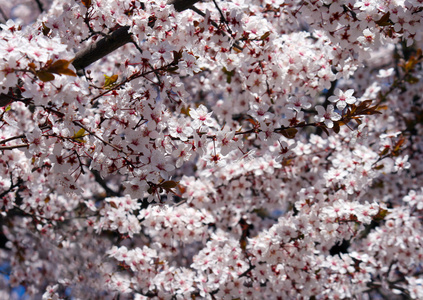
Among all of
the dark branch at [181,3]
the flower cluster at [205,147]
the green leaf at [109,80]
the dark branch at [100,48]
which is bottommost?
the flower cluster at [205,147]

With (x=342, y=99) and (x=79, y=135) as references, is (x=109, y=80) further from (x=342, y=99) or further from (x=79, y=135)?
(x=342, y=99)

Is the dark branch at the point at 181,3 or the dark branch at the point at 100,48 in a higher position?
the dark branch at the point at 181,3

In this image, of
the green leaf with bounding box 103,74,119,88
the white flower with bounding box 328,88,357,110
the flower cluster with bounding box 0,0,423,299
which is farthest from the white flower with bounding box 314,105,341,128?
the green leaf with bounding box 103,74,119,88

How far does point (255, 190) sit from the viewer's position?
4906 mm

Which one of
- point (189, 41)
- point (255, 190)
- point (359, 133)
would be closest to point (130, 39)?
point (189, 41)

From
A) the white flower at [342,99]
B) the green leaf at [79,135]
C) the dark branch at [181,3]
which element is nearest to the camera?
the green leaf at [79,135]

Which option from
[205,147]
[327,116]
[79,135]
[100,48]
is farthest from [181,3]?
[327,116]

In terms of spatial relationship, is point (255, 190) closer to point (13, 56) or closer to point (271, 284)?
point (271, 284)

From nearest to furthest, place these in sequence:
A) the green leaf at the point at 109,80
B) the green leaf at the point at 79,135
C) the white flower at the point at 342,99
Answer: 1. the green leaf at the point at 79,135
2. the white flower at the point at 342,99
3. the green leaf at the point at 109,80

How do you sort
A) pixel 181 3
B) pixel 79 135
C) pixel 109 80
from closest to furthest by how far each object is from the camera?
pixel 79 135 < pixel 109 80 < pixel 181 3

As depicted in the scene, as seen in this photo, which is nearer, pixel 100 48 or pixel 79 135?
pixel 79 135

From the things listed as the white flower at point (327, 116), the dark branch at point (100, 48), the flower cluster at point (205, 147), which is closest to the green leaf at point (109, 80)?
the flower cluster at point (205, 147)

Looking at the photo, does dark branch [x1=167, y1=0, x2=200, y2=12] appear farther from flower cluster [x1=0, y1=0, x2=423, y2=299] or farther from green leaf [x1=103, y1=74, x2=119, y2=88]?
green leaf [x1=103, y1=74, x2=119, y2=88]

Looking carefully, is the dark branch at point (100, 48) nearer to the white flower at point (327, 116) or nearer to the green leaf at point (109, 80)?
the green leaf at point (109, 80)
